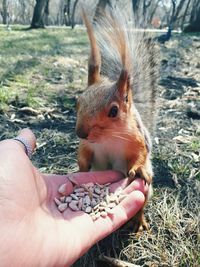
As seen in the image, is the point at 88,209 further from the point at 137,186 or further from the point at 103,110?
the point at 103,110

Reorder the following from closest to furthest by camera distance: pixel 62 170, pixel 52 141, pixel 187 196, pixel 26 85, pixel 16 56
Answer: pixel 187 196, pixel 62 170, pixel 52 141, pixel 26 85, pixel 16 56

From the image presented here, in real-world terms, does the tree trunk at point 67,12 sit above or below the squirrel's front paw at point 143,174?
below

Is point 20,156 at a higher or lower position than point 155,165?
higher

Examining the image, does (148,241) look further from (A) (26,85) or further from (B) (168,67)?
(B) (168,67)

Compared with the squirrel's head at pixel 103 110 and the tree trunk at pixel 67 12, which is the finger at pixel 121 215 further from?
the tree trunk at pixel 67 12

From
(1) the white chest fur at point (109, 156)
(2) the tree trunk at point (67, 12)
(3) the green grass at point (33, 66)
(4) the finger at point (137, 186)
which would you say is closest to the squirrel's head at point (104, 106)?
(1) the white chest fur at point (109, 156)

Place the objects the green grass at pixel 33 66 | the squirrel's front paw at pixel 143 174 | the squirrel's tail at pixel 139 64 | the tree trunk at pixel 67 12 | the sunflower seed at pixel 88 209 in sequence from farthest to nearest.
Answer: the tree trunk at pixel 67 12 → the green grass at pixel 33 66 → the squirrel's tail at pixel 139 64 → the squirrel's front paw at pixel 143 174 → the sunflower seed at pixel 88 209

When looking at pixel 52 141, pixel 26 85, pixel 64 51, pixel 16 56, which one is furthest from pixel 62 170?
pixel 64 51
